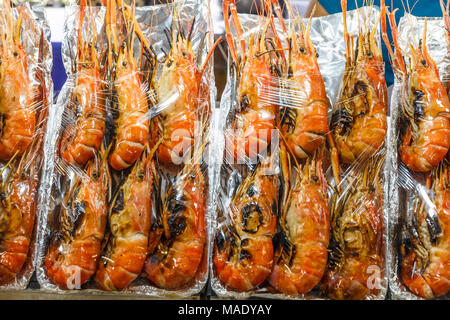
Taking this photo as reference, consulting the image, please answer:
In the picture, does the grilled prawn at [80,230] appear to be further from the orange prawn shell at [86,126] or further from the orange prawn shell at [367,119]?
the orange prawn shell at [367,119]

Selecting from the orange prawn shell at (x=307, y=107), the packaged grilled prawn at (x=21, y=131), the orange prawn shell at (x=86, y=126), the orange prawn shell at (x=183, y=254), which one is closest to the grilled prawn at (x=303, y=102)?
the orange prawn shell at (x=307, y=107)

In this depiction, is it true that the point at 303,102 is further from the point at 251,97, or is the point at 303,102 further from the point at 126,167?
the point at 126,167

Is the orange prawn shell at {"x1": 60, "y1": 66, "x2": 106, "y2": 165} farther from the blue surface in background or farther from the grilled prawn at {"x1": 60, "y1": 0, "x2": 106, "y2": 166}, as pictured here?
the blue surface in background

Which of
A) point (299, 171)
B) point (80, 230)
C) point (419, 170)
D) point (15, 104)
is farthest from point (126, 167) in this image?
point (419, 170)

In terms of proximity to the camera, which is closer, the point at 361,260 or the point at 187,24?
the point at 361,260

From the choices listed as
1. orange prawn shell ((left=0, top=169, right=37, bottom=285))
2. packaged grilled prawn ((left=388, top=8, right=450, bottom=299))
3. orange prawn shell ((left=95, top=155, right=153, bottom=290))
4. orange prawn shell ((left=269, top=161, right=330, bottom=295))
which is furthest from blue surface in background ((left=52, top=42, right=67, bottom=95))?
packaged grilled prawn ((left=388, top=8, right=450, bottom=299))

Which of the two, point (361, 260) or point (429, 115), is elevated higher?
point (429, 115)

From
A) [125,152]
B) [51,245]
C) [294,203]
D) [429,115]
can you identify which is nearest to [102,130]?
[125,152]

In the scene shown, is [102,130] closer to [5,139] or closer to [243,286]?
[5,139]
